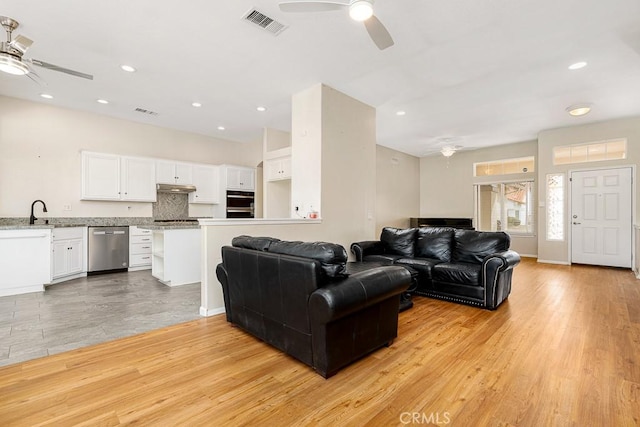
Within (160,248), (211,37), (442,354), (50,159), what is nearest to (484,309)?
(442,354)

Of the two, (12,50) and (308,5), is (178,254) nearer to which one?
(12,50)

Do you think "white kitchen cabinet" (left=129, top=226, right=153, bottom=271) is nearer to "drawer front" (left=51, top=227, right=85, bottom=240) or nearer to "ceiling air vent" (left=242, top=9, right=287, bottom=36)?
"drawer front" (left=51, top=227, right=85, bottom=240)

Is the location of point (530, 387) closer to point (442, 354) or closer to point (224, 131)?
point (442, 354)

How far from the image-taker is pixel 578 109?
16.9 ft

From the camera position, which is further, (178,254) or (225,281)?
(178,254)

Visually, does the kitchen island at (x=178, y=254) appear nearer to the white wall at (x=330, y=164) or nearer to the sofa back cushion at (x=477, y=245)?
the white wall at (x=330, y=164)

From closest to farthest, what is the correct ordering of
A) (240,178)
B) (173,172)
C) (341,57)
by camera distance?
(341,57)
(173,172)
(240,178)

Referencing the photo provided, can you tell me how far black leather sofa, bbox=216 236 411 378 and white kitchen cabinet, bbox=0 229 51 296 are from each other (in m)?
3.48

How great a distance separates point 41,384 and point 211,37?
10.9ft

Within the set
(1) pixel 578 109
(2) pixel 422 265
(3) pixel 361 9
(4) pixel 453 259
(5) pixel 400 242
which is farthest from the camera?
(1) pixel 578 109

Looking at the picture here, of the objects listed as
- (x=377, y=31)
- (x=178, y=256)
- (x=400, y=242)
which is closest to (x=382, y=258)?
(x=400, y=242)

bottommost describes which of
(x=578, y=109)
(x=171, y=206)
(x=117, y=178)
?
(x=171, y=206)

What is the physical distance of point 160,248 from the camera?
4.92 meters

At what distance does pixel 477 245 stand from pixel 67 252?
6.41 meters
